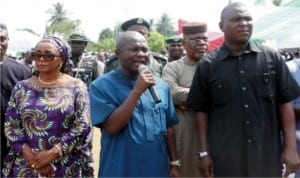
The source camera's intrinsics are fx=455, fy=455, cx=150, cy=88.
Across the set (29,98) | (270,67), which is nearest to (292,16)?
(270,67)

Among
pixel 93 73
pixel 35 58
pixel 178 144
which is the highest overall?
pixel 35 58

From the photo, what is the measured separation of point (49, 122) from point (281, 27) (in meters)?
7.41

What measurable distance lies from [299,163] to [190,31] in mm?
1569

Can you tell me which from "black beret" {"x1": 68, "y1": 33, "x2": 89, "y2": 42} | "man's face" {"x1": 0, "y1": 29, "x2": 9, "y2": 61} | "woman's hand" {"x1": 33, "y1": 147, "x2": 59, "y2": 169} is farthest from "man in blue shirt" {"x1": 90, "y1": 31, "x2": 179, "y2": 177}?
"black beret" {"x1": 68, "y1": 33, "x2": 89, "y2": 42}

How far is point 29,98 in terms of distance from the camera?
322 centimetres

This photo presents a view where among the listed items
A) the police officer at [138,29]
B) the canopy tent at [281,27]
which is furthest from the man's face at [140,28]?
the canopy tent at [281,27]

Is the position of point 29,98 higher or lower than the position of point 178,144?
higher

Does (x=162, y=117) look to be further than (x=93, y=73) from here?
No

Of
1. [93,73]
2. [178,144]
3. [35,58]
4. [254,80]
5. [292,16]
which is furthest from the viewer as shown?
[292,16]

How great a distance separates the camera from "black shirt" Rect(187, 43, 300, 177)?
304 cm

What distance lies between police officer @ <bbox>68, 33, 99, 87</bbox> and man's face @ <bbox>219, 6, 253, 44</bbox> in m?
3.19

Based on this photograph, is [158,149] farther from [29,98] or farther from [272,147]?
[29,98]

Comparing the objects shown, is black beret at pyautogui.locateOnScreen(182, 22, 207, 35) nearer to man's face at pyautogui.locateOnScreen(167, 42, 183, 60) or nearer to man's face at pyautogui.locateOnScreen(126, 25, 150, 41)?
man's face at pyautogui.locateOnScreen(126, 25, 150, 41)

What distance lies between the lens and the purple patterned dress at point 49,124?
3.19 m
